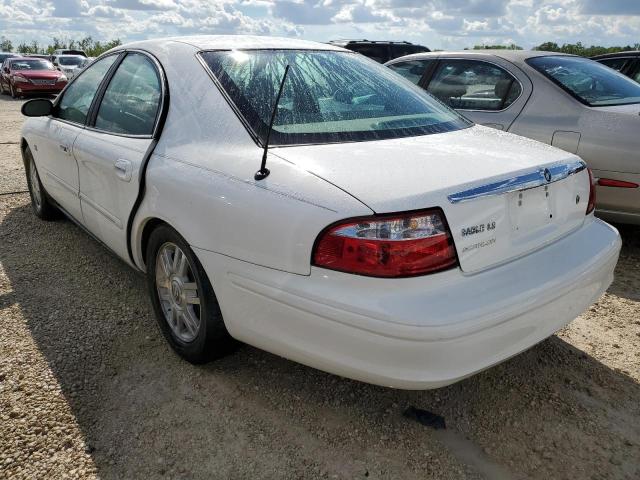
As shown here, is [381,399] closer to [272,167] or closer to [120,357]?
[272,167]

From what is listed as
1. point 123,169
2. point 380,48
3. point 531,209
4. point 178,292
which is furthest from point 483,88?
point 380,48

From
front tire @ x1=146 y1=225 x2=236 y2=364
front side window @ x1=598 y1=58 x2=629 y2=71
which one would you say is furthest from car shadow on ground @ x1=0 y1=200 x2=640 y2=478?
front side window @ x1=598 y1=58 x2=629 y2=71

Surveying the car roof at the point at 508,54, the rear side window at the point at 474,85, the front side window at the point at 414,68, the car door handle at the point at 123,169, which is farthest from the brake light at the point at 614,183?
the car door handle at the point at 123,169

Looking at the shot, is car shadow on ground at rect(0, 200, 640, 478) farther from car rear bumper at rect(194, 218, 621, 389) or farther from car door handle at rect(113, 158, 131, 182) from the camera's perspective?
car door handle at rect(113, 158, 131, 182)

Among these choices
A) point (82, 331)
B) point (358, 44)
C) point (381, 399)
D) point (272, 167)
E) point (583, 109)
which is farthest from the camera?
point (358, 44)

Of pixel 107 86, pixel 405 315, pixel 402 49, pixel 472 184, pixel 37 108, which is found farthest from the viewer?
pixel 402 49

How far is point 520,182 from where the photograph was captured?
209 centimetres

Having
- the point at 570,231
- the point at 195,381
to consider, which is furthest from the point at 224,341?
the point at 570,231

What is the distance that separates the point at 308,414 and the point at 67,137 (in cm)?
247

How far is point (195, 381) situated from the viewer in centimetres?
263

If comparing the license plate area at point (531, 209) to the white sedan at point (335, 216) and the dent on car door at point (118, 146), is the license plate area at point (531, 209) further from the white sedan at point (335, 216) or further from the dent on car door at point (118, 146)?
the dent on car door at point (118, 146)

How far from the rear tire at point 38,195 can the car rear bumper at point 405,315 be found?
3082 mm

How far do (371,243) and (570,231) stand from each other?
108 cm

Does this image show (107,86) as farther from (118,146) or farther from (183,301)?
(183,301)
